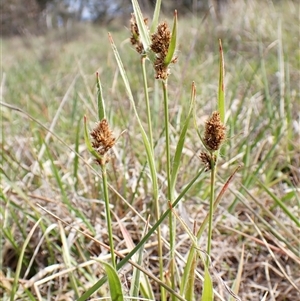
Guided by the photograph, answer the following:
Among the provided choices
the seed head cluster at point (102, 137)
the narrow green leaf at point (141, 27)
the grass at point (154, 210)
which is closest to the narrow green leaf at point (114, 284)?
the grass at point (154, 210)

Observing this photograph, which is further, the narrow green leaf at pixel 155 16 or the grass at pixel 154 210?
the grass at pixel 154 210

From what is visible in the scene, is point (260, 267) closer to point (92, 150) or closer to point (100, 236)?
point (100, 236)

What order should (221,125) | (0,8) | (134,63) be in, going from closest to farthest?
(221,125) → (134,63) → (0,8)

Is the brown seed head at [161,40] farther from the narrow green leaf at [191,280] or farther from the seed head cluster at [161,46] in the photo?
the narrow green leaf at [191,280]

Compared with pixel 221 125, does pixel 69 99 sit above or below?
below

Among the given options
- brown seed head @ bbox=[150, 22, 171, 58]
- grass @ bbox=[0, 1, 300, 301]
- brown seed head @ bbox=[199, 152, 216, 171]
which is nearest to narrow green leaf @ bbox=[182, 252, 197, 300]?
grass @ bbox=[0, 1, 300, 301]

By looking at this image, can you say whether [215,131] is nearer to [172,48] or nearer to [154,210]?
[172,48]

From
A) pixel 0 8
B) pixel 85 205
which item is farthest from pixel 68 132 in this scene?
pixel 0 8
